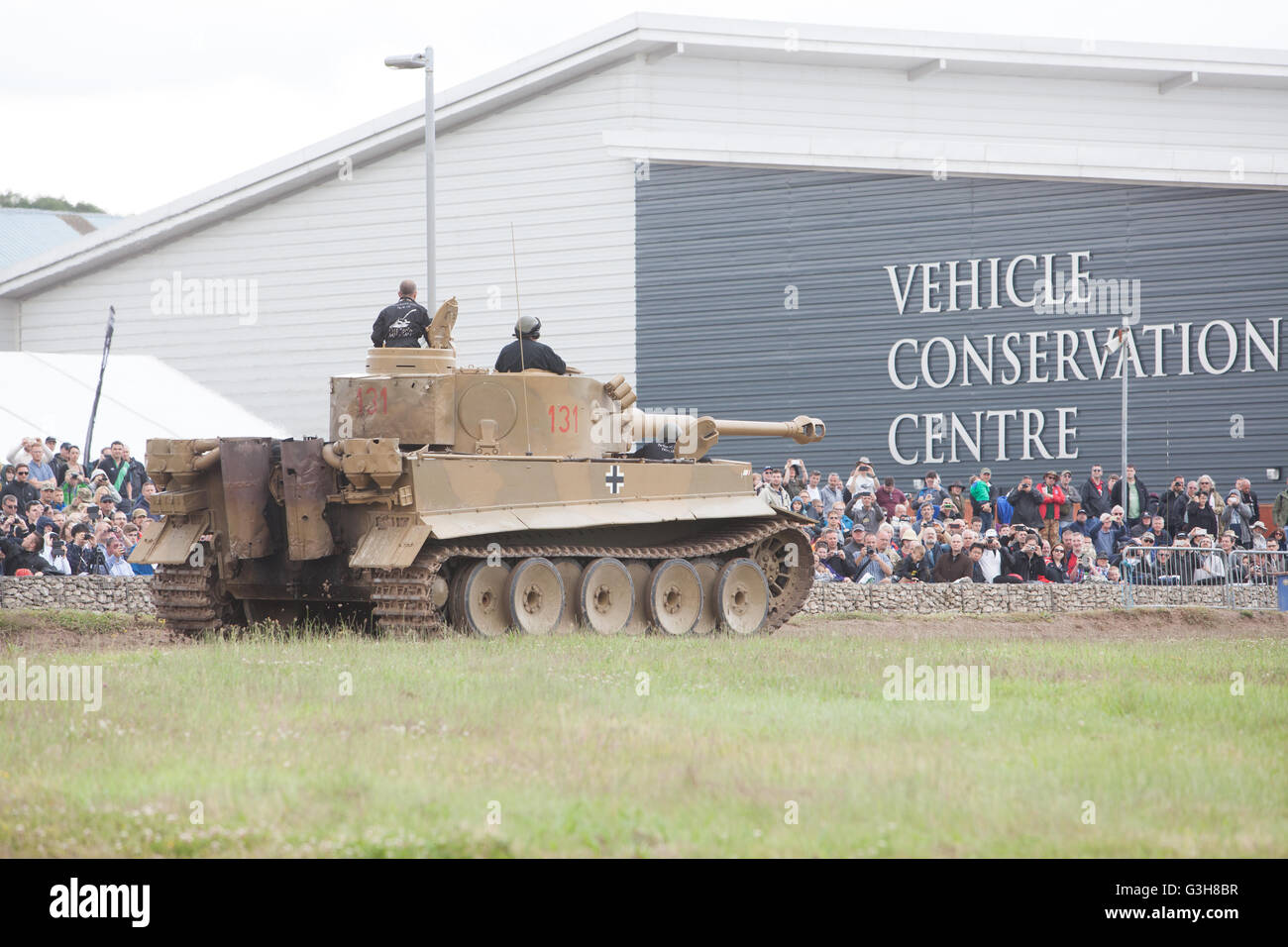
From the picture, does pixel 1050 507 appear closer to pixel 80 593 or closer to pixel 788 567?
pixel 788 567

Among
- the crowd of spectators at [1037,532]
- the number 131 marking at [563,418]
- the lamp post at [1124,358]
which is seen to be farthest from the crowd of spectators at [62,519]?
the lamp post at [1124,358]

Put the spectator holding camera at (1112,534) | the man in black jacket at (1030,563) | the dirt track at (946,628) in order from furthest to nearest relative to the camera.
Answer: the spectator holding camera at (1112,534) → the man in black jacket at (1030,563) → the dirt track at (946,628)

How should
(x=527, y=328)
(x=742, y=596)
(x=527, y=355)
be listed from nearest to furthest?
(x=527, y=355) < (x=527, y=328) < (x=742, y=596)

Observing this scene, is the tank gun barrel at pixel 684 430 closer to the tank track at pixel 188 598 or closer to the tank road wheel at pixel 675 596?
the tank road wheel at pixel 675 596

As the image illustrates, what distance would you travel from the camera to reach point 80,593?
1875 cm

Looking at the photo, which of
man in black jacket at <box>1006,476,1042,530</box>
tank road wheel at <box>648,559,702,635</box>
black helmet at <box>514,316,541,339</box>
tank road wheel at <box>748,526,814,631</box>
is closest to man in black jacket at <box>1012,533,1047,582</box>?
man in black jacket at <box>1006,476,1042,530</box>

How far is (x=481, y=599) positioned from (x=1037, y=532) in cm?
1023

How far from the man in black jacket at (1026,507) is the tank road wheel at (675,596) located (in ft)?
24.2

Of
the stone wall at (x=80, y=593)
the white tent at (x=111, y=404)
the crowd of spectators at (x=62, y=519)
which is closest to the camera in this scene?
the stone wall at (x=80, y=593)

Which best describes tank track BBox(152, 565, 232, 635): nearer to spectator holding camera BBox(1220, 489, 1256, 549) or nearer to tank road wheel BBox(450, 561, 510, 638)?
tank road wheel BBox(450, 561, 510, 638)

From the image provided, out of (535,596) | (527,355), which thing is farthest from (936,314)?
(535,596)

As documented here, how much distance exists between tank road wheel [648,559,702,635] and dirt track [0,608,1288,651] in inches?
40.7

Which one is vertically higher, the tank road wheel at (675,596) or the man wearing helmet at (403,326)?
the man wearing helmet at (403,326)

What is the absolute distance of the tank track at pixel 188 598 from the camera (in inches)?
634
